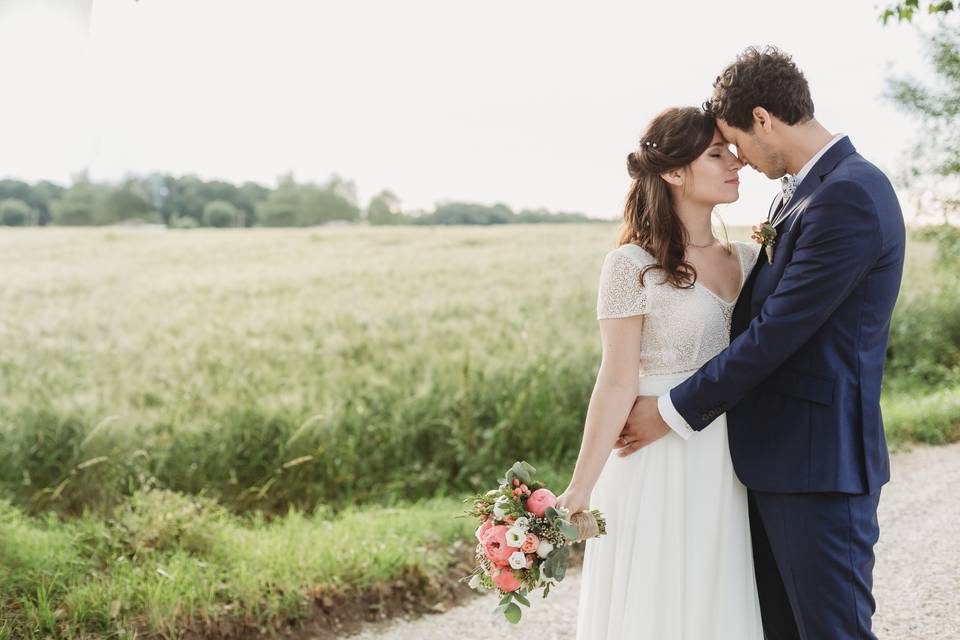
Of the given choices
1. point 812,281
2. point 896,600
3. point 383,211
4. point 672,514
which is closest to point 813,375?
point 812,281

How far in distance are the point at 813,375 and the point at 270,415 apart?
560cm

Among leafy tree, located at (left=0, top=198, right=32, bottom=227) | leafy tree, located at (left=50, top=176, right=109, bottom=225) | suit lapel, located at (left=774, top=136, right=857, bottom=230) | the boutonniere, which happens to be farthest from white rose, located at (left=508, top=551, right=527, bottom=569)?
leafy tree, located at (left=50, top=176, right=109, bottom=225)

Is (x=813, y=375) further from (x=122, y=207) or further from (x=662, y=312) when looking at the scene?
(x=122, y=207)

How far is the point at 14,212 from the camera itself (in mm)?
19266

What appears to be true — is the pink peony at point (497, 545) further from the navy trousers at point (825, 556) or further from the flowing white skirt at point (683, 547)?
the navy trousers at point (825, 556)

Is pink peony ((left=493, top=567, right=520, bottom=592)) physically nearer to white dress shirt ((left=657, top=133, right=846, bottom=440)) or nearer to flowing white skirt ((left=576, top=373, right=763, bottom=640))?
flowing white skirt ((left=576, top=373, right=763, bottom=640))

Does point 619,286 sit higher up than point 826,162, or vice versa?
point 826,162

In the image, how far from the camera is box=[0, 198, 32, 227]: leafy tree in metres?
18.7

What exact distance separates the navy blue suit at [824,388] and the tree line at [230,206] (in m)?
19.4

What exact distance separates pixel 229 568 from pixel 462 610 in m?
1.27

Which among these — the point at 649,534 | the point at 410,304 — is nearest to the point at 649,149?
the point at 649,534

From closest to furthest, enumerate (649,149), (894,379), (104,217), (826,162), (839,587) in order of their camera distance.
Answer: (839,587) < (826,162) < (649,149) < (894,379) < (104,217)

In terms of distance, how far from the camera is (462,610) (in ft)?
15.5

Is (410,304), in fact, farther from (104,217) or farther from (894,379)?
(104,217)
